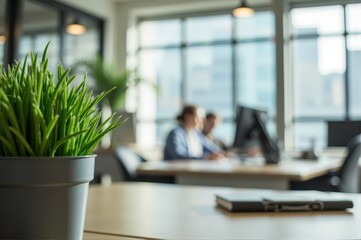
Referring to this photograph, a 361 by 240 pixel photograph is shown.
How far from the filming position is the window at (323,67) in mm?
7027

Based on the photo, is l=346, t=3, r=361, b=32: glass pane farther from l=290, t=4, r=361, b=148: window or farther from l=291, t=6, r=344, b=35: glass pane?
l=291, t=6, r=344, b=35: glass pane

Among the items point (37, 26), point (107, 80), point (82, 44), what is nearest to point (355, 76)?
point (107, 80)

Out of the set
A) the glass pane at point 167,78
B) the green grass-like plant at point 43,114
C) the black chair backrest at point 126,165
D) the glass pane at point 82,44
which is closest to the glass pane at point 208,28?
the glass pane at point 167,78

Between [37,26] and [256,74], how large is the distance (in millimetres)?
3910

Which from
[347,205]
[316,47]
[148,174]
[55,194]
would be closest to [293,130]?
[316,47]

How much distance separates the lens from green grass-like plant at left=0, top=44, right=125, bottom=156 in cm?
58

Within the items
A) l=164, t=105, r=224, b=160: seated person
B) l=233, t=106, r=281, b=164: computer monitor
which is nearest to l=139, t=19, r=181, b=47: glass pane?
l=164, t=105, r=224, b=160: seated person

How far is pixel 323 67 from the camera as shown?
24.0 feet

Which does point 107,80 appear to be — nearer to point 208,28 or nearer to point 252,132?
point 208,28

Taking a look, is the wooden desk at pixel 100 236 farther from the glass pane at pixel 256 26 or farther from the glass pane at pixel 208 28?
the glass pane at pixel 208 28

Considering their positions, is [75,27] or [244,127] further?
[75,27]

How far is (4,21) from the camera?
6.36m

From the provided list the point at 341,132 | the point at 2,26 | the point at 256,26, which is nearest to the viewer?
the point at 341,132

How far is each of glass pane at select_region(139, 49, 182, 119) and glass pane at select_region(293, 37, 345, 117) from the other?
230 centimetres
